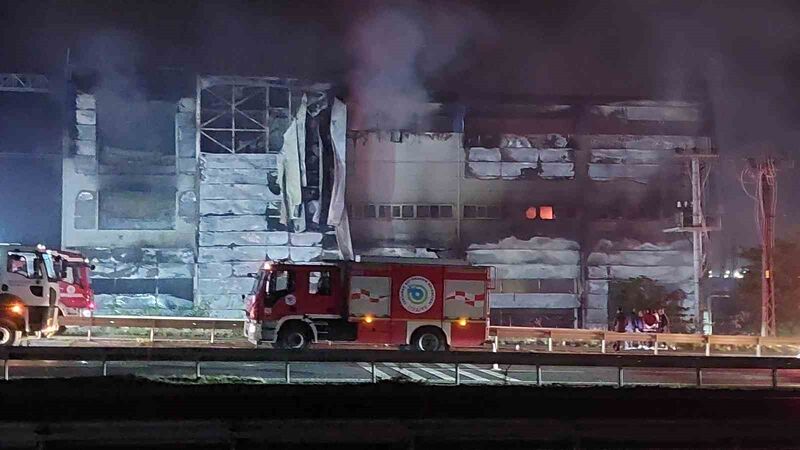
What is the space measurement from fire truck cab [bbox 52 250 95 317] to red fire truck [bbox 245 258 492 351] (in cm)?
817

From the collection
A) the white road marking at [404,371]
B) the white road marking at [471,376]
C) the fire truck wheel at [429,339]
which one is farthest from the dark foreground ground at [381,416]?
the fire truck wheel at [429,339]

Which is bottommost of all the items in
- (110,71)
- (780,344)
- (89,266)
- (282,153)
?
(780,344)

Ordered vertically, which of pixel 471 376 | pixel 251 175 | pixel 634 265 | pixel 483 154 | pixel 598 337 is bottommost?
pixel 471 376

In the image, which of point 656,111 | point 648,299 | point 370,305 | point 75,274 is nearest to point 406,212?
point 648,299

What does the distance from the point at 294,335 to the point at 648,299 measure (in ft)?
67.6

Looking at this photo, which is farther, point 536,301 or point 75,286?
point 536,301

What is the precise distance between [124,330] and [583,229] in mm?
19718

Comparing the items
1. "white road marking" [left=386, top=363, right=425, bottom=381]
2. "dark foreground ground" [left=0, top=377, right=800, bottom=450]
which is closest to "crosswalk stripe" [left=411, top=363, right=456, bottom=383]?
"white road marking" [left=386, top=363, right=425, bottom=381]

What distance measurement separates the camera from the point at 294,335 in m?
20.7

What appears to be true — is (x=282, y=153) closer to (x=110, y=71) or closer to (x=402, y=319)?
(x=110, y=71)

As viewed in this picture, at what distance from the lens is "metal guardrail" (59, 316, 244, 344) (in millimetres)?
23703

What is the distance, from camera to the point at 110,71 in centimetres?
3556

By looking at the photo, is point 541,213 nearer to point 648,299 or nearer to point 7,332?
point 648,299

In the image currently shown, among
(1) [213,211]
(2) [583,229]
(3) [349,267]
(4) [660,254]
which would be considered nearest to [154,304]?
(1) [213,211]
